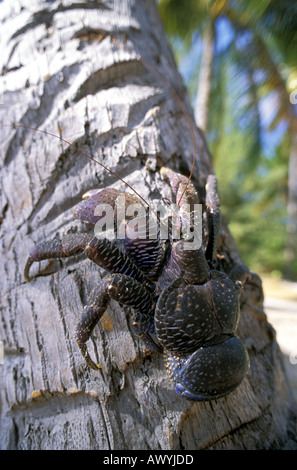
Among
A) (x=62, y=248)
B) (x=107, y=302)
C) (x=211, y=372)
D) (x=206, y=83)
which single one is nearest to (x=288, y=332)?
(x=211, y=372)

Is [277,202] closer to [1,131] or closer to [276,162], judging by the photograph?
[276,162]

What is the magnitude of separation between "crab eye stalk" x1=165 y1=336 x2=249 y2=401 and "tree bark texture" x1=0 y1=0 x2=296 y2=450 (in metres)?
0.09

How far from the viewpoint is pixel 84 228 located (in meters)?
1.22

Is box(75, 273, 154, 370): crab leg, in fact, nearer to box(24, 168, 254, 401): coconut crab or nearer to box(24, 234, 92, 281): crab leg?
box(24, 168, 254, 401): coconut crab

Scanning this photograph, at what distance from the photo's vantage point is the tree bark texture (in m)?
1.00

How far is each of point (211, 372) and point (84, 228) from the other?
712 millimetres

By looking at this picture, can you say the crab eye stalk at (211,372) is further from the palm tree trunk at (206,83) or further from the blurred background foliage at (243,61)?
the palm tree trunk at (206,83)

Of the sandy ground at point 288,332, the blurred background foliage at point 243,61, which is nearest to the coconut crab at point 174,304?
the sandy ground at point 288,332

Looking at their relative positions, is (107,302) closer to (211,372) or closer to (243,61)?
(211,372)

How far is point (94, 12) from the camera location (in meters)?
1.57

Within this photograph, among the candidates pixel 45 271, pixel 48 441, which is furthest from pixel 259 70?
pixel 48 441

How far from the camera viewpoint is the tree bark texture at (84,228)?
100 centimetres

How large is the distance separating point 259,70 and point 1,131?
18.2 ft
